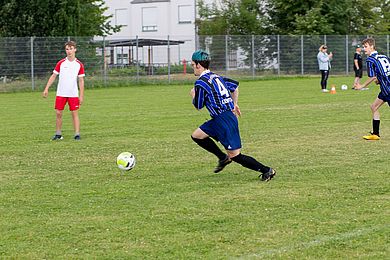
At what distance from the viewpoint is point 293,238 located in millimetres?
6531

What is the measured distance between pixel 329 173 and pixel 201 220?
10.1 feet

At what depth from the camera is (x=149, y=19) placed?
6694cm

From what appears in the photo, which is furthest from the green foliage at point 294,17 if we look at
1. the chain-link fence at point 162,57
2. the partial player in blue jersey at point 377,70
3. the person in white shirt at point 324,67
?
the partial player in blue jersey at point 377,70

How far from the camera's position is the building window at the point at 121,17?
223 ft

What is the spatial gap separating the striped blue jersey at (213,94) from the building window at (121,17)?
5941 centimetres

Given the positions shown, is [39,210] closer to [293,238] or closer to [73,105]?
[293,238]

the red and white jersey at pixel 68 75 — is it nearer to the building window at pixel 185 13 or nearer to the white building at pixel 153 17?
the white building at pixel 153 17

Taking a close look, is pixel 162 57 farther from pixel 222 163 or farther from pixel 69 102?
pixel 222 163

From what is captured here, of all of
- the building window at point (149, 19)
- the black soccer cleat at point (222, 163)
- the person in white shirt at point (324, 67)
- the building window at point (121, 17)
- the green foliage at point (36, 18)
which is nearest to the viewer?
the black soccer cleat at point (222, 163)

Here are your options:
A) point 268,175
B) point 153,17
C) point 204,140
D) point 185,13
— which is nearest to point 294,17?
point 185,13

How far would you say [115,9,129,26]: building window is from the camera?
68.0m

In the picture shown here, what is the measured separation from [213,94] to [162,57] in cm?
2973

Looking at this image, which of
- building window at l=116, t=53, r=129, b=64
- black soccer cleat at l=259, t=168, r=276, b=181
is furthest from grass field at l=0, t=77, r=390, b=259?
building window at l=116, t=53, r=129, b=64

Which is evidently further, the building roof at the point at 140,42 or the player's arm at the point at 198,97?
the building roof at the point at 140,42
